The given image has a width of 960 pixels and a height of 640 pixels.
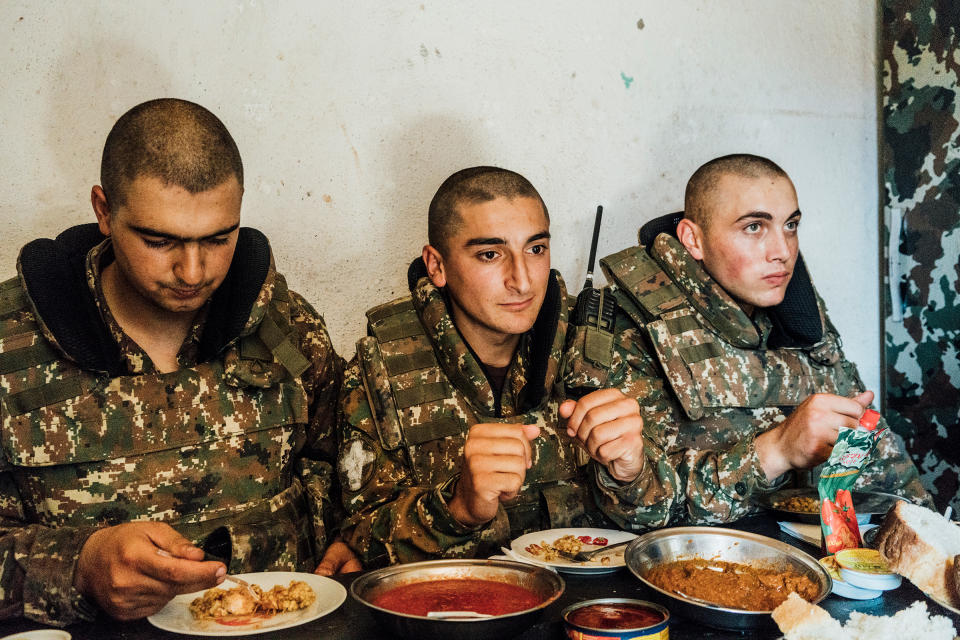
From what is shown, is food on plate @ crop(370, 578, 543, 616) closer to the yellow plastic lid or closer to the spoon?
the spoon

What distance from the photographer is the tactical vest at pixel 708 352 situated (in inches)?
112

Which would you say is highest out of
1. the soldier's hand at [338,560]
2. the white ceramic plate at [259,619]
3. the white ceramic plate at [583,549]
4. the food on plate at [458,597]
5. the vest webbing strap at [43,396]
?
the vest webbing strap at [43,396]

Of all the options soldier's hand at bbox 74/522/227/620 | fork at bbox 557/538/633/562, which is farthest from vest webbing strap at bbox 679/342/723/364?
soldier's hand at bbox 74/522/227/620

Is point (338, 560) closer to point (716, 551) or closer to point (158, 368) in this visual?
point (158, 368)

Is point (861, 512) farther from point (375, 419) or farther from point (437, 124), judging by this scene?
point (437, 124)

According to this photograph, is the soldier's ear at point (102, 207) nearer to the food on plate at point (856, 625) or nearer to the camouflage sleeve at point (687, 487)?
the camouflage sleeve at point (687, 487)

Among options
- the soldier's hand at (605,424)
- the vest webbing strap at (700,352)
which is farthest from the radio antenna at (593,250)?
the soldier's hand at (605,424)

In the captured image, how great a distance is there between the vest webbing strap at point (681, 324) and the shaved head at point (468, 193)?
0.63 m

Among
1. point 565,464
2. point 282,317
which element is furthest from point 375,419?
point 565,464

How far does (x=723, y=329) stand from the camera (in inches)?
116

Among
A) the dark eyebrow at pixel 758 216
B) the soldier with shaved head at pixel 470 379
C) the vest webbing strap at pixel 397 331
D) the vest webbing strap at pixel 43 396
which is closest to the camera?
the vest webbing strap at pixel 43 396

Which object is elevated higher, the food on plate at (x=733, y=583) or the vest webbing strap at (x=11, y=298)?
the vest webbing strap at (x=11, y=298)

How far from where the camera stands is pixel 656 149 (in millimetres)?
3697

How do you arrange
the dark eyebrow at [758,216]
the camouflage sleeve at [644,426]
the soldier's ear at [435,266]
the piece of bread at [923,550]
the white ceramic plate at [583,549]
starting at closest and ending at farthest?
the piece of bread at [923,550], the white ceramic plate at [583,549], the camouflage sleeve at [644,426], the soldier's ear at [435,266], the dark eyebrow at [758,216]
